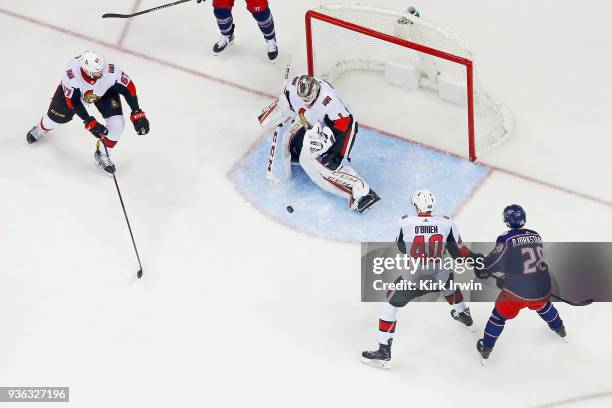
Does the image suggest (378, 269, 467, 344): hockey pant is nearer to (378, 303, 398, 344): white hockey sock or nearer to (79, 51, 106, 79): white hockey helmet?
(378, 303, 398, 344): white hockey sock

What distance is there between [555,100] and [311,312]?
7.82 ft

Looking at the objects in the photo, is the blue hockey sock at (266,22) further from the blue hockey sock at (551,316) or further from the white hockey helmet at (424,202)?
the blue hockey sock at (551,316)

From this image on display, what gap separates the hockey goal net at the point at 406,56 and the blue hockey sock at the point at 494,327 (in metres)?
1.55

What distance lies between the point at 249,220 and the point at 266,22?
5.10 ft

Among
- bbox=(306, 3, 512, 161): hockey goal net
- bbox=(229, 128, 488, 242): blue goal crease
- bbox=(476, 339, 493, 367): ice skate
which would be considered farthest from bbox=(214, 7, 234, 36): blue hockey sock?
bbox=(476, 339, 493, 367): ice skate

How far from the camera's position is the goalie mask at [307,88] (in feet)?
24.5

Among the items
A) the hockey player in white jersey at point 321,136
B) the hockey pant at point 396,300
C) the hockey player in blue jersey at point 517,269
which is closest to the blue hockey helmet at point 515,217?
the hockey player in blue jersey at point 517,269

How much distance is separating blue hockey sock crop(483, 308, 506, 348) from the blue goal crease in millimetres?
1048

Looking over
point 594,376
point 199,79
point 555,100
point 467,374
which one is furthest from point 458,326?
point 199,79

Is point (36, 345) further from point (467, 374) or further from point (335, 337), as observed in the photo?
point (467, 374)

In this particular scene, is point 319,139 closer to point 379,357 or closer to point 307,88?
point 307,88

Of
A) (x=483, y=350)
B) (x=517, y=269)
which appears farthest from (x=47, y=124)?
(x=517, y=269)

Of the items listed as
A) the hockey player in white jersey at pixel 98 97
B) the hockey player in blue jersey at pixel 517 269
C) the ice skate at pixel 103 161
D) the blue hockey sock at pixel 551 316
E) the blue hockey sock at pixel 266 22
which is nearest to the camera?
the hockey player in blue jersey at pixel 517 269

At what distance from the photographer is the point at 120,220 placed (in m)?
7.86
